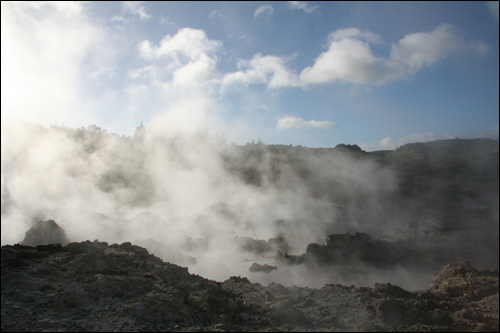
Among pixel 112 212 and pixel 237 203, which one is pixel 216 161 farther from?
pixel 112 212

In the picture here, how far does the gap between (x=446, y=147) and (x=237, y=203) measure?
489 inches

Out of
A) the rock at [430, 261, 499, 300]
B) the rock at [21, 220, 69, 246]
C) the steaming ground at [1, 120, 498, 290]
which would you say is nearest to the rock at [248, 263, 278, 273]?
the steaming ground at [1, 120, 498, 290]

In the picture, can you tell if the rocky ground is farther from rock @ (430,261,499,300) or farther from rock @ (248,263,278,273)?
rock @ (248,263,278,273)

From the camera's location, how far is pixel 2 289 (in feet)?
19.8

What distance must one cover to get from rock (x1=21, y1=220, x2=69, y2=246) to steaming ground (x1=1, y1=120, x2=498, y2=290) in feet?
3.52

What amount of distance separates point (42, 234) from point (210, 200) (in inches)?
470

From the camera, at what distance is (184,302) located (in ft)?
21.1

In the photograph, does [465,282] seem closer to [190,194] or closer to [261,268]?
[261,268]

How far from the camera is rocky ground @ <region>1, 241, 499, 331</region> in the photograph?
558 cm

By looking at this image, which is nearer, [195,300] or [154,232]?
[195,300]

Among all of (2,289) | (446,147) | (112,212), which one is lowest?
(2,289)

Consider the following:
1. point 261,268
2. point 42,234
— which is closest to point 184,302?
point 261,268

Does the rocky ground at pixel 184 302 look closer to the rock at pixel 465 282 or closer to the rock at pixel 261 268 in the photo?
the rock at pixel 465 282

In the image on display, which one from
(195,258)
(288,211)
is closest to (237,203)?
(288,211)
